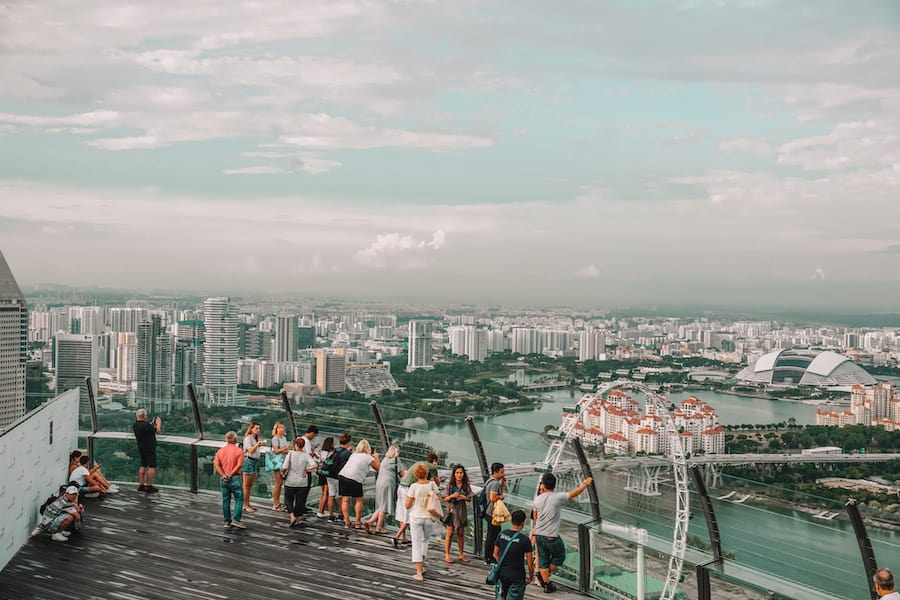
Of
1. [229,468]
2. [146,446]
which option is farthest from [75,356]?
[229,468]

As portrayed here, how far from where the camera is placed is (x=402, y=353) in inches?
4437

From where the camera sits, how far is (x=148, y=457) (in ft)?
34.2

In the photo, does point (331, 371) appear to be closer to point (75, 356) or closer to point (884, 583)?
point (75, 356)

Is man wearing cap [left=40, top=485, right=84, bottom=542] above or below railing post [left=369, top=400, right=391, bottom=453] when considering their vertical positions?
below

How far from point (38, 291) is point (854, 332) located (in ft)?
437

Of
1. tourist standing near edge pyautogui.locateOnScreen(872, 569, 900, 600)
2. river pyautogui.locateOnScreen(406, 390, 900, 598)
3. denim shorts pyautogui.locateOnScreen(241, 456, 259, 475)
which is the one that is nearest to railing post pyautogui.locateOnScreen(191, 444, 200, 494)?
denim shorts pyautogui.locateOnScreen(241, 456, 259, 475)

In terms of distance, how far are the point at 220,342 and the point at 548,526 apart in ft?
268

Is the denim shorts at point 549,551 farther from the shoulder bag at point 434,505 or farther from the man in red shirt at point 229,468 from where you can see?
the man in red shirt at point 229,468

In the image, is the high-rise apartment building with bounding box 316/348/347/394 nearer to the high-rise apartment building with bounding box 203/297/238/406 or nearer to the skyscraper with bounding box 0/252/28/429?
the high-rise apartment building with bounding box 203/297/238/406

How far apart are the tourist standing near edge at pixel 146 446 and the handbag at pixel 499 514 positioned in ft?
17.0

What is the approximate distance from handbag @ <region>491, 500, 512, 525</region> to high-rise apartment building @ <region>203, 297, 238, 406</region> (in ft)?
205

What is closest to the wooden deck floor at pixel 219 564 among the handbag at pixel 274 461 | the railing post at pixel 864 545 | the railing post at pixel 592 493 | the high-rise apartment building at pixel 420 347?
the handbag at pixel 274 461

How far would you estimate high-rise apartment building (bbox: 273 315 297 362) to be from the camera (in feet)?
311

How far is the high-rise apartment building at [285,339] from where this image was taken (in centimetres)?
9481
